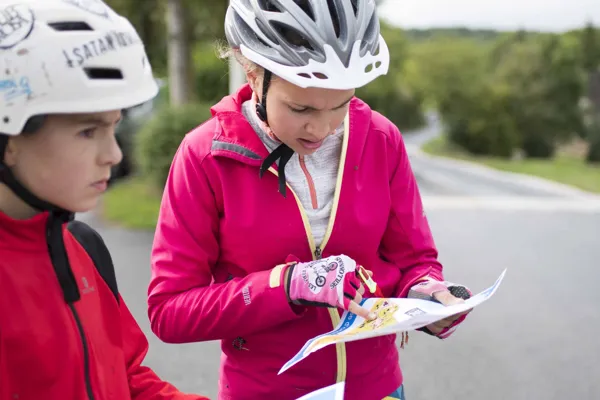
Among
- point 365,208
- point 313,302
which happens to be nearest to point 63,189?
point 313,302

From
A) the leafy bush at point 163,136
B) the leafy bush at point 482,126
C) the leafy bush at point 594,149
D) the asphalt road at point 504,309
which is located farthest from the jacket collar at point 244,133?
the leafy bush at point 594,149

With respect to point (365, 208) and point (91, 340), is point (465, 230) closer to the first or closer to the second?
point (365, 208)

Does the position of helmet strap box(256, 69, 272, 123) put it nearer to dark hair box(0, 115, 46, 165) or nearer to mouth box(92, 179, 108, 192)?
mouth box(92, 179, 108, 192)

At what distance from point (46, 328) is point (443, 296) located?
102cm

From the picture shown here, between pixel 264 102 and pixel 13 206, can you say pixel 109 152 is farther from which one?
pixel 264 102

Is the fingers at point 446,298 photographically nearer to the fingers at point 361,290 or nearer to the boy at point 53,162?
the fingers at point 361,290

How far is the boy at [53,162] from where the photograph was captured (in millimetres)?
1313

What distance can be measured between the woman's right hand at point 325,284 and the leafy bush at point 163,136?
7.24m

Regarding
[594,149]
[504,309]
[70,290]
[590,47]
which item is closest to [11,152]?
[70,290]

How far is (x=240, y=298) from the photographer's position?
1.75 m

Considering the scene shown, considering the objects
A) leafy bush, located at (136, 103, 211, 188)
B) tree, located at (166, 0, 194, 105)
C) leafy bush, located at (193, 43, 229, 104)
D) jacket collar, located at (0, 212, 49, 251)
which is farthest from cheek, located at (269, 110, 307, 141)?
leafy bush, located at (193, 43, 229, 104)

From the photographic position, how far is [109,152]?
1422 mm

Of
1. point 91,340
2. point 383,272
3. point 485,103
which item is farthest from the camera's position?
point 485,103

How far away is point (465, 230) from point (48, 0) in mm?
7448
